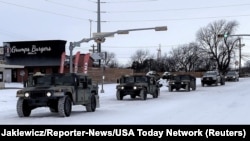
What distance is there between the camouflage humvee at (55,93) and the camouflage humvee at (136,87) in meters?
9.51

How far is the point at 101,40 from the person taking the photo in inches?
1558

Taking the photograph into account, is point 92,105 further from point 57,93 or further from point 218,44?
point 218,44

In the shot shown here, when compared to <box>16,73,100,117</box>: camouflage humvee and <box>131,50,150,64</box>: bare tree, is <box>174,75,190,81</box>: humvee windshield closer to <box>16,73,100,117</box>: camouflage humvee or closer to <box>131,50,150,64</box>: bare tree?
<box>16,73,100,117</box>: camouflage humvee

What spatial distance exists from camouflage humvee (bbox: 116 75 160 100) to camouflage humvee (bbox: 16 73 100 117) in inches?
374

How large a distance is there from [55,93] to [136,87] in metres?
12.6

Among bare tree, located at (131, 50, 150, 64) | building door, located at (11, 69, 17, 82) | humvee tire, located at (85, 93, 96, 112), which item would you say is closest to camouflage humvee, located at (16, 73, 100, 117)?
humvee tire, located at (85, 93, 96, 112)

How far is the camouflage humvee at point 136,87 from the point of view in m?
30.5

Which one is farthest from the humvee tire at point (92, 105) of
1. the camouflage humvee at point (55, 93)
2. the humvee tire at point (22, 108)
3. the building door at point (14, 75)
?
the building door at point (14, 75)

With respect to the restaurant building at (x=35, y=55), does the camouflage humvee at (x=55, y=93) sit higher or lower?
lower

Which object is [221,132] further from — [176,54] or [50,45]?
[176,54]

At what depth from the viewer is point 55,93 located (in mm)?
18266

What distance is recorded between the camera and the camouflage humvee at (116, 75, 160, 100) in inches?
1202

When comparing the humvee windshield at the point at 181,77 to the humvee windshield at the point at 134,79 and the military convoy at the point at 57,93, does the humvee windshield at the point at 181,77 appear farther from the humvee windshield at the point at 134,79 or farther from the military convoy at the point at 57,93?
the military convoy at the point at 57,93
